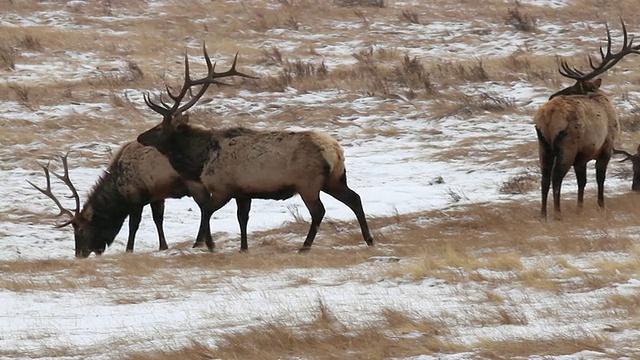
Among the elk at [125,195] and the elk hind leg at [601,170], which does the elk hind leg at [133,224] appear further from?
the elk hind leg at [601,170]

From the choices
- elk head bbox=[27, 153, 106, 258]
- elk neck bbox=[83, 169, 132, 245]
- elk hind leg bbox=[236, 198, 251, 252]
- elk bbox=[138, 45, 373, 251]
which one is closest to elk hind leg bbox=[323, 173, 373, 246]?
elk bbox=[138, 45, 373, 251]

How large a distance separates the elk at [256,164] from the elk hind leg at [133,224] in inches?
44.1

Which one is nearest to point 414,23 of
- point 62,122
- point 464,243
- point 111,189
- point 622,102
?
point 622,102

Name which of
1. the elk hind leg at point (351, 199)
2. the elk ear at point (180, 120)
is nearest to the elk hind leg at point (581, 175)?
the elk hind leg at point (351, 199)

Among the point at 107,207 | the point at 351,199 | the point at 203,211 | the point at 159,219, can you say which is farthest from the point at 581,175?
the point at 107,207

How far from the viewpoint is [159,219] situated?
529 inches

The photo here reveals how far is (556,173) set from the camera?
1203cm

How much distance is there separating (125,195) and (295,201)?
3039 millimetres

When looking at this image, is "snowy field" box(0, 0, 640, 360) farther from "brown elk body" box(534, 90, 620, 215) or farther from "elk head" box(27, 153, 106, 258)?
"brown elk body" box(534, 90, 620, 215)

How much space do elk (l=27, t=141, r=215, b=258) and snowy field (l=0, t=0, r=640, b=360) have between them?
0.36 m

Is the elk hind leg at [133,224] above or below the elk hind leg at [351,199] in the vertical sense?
below

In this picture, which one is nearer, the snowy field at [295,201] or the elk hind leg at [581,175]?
the snowy field at [295,201]

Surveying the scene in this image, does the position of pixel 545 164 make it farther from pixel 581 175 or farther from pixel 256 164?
pixel 256 164

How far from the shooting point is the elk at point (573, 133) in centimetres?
1190
